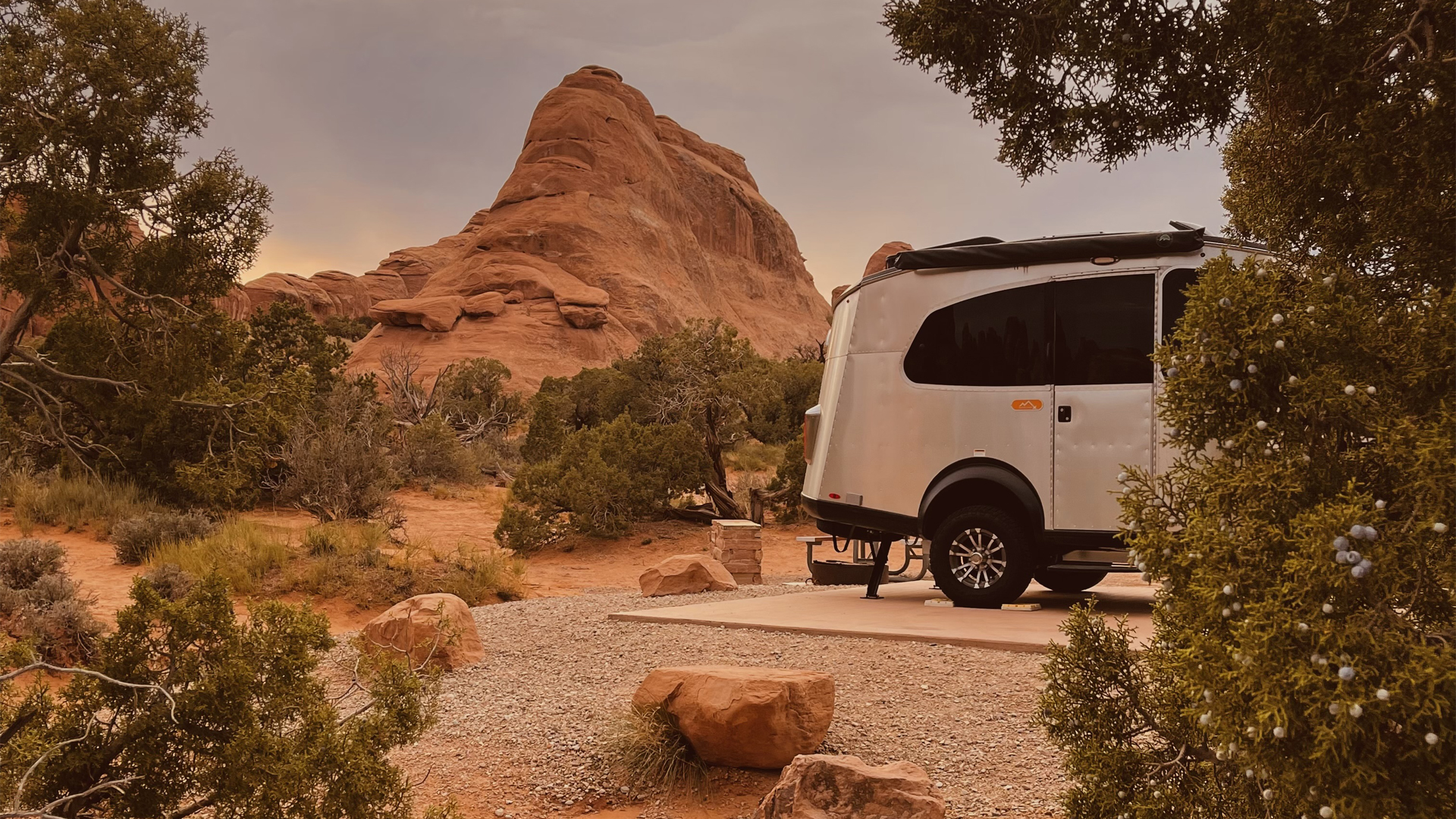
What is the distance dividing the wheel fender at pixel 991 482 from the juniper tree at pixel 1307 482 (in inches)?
145

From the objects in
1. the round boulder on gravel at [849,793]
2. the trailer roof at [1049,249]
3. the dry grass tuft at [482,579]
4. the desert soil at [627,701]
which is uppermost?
the trailer roof at [1049,249]

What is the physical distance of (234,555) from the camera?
11.4 metres

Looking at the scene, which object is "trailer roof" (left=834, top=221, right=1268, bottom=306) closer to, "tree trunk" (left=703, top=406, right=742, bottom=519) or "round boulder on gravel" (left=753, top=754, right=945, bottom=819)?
"round boulder on gravel" (left=753, top=754, right=945, bottom=819)

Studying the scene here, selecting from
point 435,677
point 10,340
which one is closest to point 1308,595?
point 435,677

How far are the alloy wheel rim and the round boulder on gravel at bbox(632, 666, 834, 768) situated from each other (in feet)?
10.9

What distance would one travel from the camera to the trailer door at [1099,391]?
697 centimetres

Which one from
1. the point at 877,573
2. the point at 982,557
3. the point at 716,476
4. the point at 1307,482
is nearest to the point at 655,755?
the point at 1307,482

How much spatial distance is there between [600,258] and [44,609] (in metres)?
58.0

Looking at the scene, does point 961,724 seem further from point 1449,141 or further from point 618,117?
point 618,117

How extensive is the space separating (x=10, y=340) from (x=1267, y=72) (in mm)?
15071

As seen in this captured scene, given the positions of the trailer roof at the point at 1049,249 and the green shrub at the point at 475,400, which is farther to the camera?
the green shrub at the point at 475,400

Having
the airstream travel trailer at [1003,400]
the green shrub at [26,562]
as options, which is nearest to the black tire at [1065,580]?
the airstream travel trailer at [1003,400]

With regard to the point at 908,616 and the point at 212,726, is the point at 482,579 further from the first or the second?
the point at 212,726

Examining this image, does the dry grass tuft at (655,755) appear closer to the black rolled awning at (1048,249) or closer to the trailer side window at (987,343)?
the trailer side window at (987,343)
